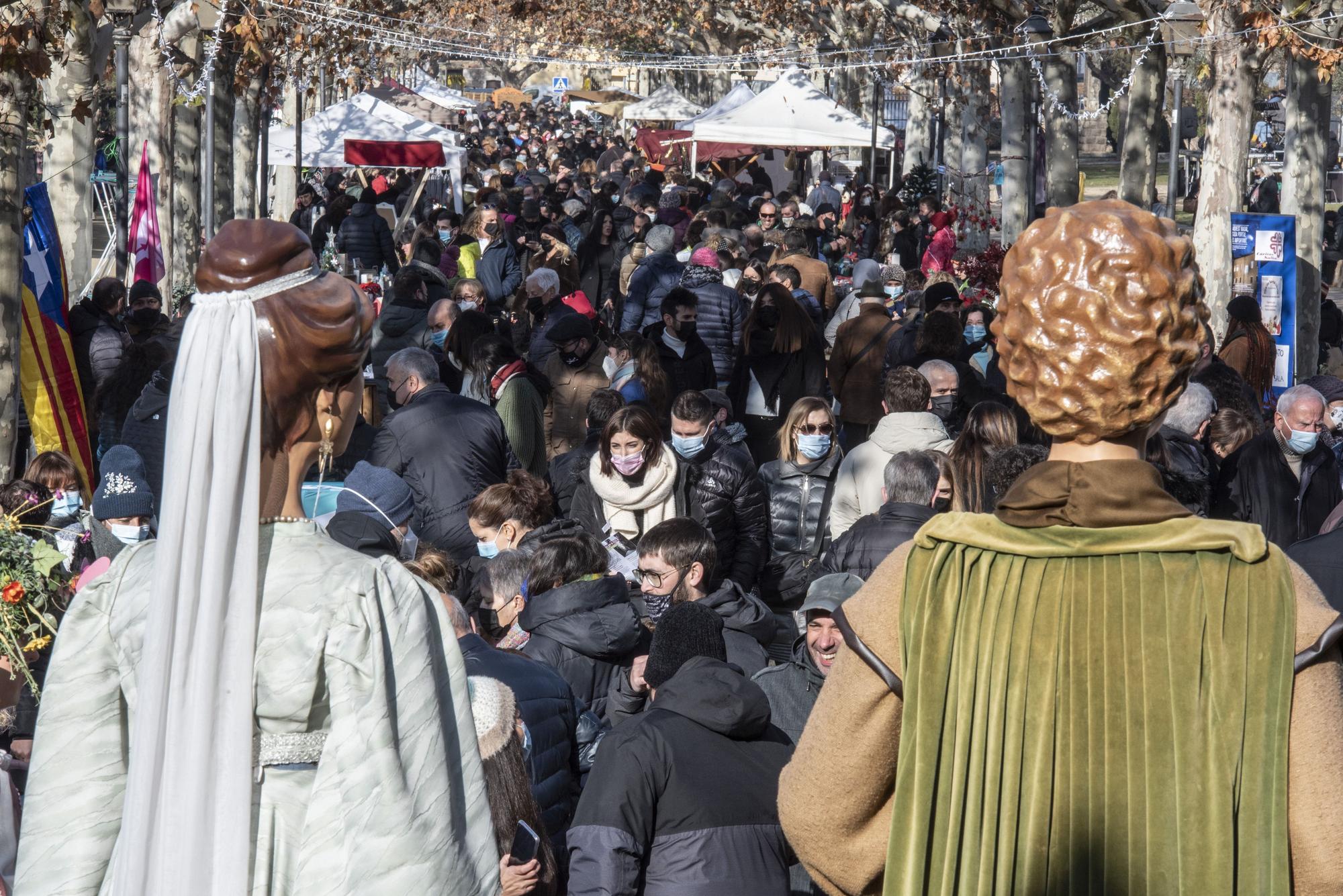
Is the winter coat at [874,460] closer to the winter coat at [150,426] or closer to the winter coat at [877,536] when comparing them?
the winter coat at [877,536]

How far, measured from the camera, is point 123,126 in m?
14.4

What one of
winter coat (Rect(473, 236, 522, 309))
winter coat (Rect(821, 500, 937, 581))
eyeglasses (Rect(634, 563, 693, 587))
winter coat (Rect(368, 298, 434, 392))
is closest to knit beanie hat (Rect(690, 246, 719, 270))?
winter coat (Rect(473, 236, 522, 309))

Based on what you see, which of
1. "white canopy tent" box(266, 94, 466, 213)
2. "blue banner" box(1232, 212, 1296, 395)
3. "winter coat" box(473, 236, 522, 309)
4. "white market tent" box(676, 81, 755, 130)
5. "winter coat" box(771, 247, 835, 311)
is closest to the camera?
"blue banner" box(1232, 212, 1296, 395)

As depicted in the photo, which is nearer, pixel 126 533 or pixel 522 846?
pixel 522 846

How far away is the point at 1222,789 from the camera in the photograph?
188 centimetres

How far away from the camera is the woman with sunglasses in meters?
7.54

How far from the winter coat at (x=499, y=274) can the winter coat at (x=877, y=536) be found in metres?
9.08

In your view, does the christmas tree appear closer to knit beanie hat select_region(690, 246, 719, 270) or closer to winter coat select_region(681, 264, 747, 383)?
knit beanie hat select_region(690, 246, 719, 270)

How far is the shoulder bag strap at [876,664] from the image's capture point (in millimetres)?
1975

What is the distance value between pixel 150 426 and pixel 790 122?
19486mm

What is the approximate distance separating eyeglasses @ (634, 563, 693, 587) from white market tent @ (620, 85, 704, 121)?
107 ft

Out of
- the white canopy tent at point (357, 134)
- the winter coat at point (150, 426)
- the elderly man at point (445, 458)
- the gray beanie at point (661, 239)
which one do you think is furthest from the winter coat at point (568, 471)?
the white canopy tent at point (357, 134)

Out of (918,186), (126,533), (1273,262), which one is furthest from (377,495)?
(918,186)

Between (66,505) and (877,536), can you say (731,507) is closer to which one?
(877,536)
